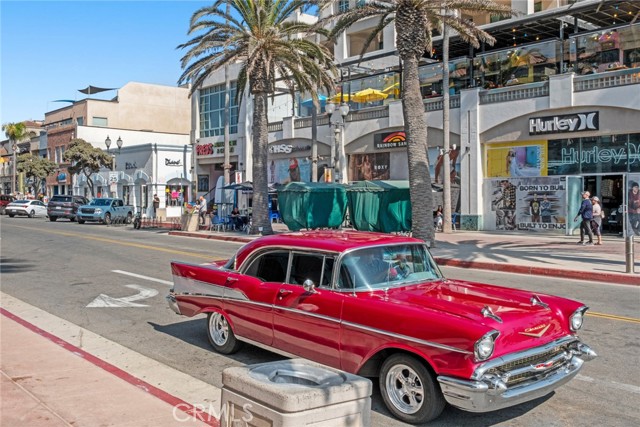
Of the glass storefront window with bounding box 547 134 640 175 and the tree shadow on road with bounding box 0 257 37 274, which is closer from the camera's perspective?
the tree shadow on road with bounding box 0 257 37 274

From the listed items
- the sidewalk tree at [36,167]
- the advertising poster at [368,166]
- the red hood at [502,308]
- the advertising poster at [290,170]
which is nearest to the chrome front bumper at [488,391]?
the red hood at [502,308]

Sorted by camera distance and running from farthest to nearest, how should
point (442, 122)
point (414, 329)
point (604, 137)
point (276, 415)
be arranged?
1. point (442, 122)
2. point (604, 137)
3. point (414, 329)
4. point (276, 415)

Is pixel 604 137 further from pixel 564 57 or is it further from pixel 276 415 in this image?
pixel 276 415

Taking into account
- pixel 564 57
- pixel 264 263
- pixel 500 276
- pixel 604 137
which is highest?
pixel 564 57

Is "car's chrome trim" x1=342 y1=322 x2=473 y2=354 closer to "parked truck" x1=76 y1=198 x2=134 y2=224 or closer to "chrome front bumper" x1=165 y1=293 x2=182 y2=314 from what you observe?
"chrome front bumper" x1=165 y1=293 x2=182 y2=314

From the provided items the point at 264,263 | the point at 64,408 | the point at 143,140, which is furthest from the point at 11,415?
the point at 143,140

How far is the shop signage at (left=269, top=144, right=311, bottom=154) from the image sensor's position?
39.0 meters

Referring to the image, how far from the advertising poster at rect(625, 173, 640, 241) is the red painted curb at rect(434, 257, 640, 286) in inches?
387

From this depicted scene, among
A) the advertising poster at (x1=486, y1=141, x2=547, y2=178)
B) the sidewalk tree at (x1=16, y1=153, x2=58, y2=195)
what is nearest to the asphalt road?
the advertising poster at (x1=486, y1=141, x2=547, y2=178)

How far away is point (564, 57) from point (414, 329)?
26.0 metres

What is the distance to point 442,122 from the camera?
30.7m

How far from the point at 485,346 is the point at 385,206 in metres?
21.1

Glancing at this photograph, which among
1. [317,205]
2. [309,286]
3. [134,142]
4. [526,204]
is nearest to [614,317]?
[309,286]

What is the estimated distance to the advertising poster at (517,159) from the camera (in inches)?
1080
